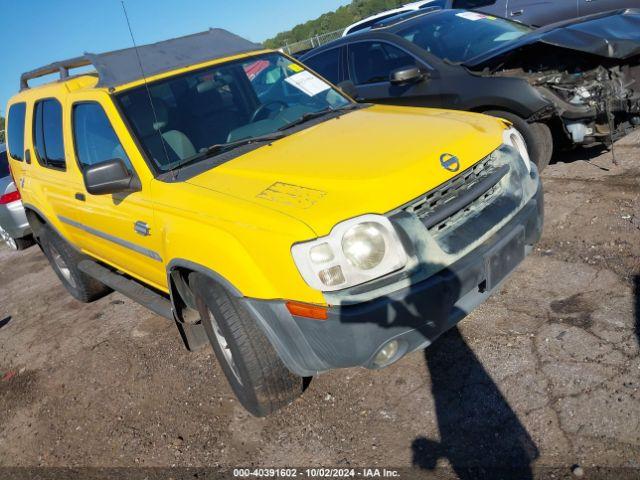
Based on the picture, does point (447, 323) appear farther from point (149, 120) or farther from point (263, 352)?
point (149, 120)

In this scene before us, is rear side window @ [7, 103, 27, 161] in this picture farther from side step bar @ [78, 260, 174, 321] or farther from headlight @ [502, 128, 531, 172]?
headlight @ [502, 128, 531, 172]

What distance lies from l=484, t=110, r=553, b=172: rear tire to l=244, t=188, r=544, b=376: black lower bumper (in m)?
2.62

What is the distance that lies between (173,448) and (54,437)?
920 millimetres

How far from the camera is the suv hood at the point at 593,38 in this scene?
4.70 metres

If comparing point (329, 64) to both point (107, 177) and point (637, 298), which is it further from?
point (637, 298)

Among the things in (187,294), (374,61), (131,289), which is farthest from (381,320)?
(374,61)

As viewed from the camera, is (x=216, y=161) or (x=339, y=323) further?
(x=216, y=161)

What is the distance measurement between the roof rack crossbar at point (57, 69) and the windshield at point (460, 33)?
10.8 ft

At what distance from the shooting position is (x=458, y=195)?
270 centimetres

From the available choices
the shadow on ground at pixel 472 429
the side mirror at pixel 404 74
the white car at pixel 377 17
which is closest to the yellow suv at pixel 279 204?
the shadow on ground at pixel 472 429

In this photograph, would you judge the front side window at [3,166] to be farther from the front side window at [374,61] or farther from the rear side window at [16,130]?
the front side window at [374,61]

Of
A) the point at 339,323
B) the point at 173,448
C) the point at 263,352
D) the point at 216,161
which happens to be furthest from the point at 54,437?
the point at 339,323

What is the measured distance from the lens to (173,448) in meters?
2.98

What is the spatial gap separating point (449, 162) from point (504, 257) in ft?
1.78
